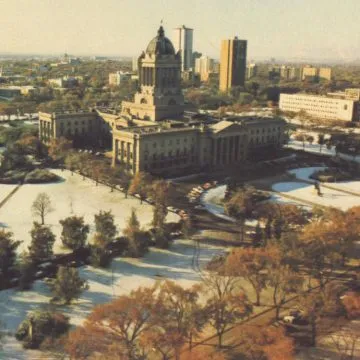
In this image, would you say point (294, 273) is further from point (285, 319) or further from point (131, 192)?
point (131, 192)

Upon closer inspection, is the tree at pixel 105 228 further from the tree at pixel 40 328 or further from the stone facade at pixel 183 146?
the stone facade at pixel 183 146

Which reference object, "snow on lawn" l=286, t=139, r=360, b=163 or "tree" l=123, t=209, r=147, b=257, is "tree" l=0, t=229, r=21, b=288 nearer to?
"tree" l=123, t=209, r=147, b=257

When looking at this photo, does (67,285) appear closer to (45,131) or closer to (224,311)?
(224,311)

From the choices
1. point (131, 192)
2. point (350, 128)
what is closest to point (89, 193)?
point (131, 192)

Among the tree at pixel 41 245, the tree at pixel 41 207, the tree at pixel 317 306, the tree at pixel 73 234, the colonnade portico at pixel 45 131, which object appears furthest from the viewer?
the colonnade portico at pixel 45 131

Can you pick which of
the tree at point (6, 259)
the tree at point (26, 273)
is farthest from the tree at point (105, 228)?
the tree at point (6, 259)

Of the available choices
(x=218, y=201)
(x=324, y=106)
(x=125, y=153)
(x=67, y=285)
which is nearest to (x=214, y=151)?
(x=125, y=153)

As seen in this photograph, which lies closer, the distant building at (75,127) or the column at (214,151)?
the column at (214,151)
